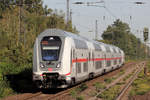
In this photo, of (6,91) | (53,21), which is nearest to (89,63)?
(6,91)

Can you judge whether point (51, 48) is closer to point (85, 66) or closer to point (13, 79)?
point (13, 79)

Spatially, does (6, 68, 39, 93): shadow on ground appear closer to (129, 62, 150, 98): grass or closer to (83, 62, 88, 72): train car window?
(83, 62, 88, 72): train car window

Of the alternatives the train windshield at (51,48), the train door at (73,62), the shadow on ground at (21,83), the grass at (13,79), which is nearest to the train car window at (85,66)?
the train door at (73,62)

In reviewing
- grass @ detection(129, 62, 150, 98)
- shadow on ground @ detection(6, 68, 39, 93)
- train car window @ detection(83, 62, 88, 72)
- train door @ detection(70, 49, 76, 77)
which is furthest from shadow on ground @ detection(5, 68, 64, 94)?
grass @ detection(129, 62, 150, 98)

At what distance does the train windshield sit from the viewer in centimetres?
1573

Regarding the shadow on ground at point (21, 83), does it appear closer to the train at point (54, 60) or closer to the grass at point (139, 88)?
the train at point (54, 60)

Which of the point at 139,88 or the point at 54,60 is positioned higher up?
the point at 54,60

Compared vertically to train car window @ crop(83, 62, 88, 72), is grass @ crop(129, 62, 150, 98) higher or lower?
lower

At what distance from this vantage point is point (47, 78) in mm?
15703

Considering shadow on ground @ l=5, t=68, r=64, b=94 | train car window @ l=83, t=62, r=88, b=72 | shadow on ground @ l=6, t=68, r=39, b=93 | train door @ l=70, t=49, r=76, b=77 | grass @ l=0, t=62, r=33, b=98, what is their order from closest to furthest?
1. grass @ l=0, t=62, r=33, b=98
2. train door @ l=70, t=49, r=76, b=77
3. shadow on ground @ l=5, t=68, r=64, b=94
4. shadow on ground @ l=6, t=68, r=39, b=93
5. train car window @ l=83, t=62, r=88, b=72

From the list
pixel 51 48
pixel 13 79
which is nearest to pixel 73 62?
pixel 51 48

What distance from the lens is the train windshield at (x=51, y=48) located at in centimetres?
1573

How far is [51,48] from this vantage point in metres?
15.8

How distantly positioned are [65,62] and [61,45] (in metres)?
0.98
